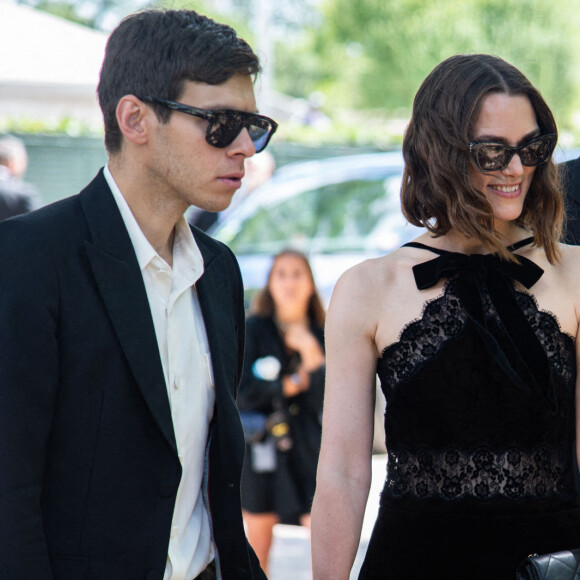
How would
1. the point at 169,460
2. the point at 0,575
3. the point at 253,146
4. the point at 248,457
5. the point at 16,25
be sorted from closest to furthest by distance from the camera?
the point at 0,575 < the point at 169,460 < the point at 253,146 < the point at 248,457 < the point at 16,25

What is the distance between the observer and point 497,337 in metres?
2.53

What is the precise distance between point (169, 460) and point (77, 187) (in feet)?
Answer: 51.5

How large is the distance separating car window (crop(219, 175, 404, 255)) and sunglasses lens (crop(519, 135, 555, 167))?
215 inches

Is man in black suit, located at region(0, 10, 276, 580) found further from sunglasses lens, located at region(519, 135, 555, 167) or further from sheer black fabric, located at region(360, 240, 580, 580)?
sunglasses lens, located at region(519, 135, 555, 167)

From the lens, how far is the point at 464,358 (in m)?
2.53

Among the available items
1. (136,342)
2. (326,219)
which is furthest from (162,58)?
(326,219)

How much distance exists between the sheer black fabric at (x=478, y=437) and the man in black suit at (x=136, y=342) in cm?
42

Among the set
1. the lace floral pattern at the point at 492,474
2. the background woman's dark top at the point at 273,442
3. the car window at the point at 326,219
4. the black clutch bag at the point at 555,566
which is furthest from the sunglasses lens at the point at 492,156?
the car window at the point at 326,219

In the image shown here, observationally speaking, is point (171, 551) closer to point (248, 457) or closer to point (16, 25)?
point (248, 457)

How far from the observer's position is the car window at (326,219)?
326 inches

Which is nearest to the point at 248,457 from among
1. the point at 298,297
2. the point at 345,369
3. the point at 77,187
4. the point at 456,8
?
the point at 298,297

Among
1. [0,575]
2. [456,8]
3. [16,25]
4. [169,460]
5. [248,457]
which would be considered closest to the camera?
[0,575]

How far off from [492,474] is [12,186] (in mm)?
7525

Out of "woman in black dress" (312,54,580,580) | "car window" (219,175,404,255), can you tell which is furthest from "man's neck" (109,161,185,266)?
"car window" (219,175,404,255)
